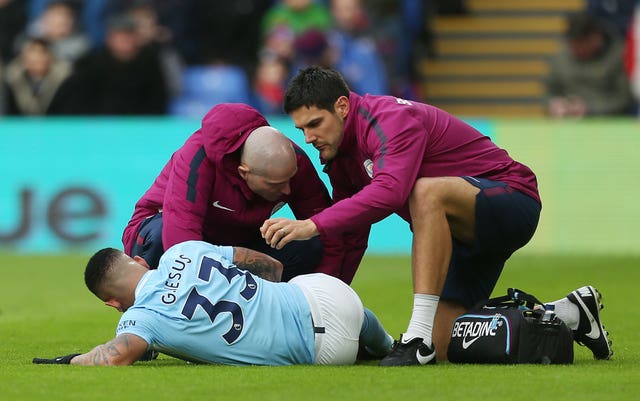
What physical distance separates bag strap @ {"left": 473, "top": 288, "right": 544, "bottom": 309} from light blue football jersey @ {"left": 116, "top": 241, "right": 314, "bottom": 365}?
127 cm

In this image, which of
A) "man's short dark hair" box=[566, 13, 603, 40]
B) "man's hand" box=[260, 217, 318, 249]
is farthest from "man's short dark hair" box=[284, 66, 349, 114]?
"man's short dark hair" box=[566, 13, 603, 40]

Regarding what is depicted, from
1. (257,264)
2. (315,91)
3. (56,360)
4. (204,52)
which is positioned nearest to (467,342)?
(257,264)

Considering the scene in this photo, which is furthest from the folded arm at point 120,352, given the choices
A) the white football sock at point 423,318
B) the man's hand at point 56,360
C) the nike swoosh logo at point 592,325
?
the nike swoosh logo at point 592,325

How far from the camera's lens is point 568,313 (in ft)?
28.3

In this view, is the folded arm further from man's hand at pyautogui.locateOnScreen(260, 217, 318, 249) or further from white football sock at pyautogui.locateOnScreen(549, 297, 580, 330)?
white football sock at pyautogui.locateOnScreen(549, 297, 580, 330)

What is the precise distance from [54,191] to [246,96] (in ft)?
10.2

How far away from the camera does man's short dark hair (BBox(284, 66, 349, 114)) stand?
828 centimetres

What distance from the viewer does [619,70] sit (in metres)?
18.4

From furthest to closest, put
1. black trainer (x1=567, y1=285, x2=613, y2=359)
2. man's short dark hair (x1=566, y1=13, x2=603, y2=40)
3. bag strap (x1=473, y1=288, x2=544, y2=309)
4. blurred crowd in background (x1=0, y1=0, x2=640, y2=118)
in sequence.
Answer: blurred crowd in background (x1=0, y1=0, x2=640, y2=118) < man's short dark hair (x1=566, y1=13, x2=603, y2=40) < black trainer (x1=567, y1=285, x2=613, y2=359) < bag strap (x1=473, y1=288, x2=544, y2=309)

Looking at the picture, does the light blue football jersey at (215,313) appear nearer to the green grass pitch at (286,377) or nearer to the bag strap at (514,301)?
the green grass pitch at (286,377)

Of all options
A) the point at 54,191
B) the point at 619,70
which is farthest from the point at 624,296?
the point at 54,191

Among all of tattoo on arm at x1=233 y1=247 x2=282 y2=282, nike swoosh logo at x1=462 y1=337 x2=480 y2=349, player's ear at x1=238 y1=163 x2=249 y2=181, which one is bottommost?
nike swoosh logo at x1=462 y1=337 x2=480 y2=349

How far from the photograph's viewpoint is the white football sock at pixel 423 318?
8008 millimetres

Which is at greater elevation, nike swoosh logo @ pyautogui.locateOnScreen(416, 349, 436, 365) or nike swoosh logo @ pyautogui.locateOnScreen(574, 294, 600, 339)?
nike swoosh logo @ pyautogui.locateOnScreen(574, 294, 600, 339)
